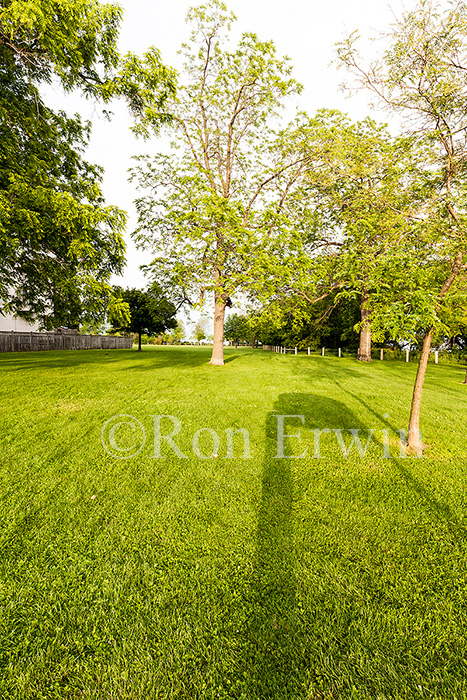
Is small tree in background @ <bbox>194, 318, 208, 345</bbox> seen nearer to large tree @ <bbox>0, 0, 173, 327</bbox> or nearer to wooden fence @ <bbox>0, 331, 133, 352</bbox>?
wooden fence @ <bbox>0, 331, 133, 352</bbox>

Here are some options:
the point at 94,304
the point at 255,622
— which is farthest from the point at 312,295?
the point at 255,622

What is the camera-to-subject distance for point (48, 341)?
102 feet

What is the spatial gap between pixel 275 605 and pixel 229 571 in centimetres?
51

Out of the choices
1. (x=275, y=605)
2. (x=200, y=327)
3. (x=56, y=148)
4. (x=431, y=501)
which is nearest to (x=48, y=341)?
(x=56, y=148)

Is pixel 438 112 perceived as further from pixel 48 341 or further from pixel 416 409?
pixel 48 341

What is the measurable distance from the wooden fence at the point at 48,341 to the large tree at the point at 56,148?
66.6 ft

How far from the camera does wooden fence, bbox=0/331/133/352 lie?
26609 millimetres

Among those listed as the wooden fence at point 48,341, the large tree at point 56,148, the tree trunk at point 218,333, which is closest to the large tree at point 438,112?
the large tree at point 56,148

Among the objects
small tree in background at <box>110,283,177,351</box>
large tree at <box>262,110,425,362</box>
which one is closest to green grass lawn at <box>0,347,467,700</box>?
large tree at <box>262,110,425,362</box>

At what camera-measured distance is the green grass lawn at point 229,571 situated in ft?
6.04

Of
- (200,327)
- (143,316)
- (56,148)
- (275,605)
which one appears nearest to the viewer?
(275,605)

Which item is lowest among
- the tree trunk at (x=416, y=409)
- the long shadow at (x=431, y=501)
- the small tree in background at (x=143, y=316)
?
the long shadow at (x=431, y=501)

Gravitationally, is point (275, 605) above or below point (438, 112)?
below

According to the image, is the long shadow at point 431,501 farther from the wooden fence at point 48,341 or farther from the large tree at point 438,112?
the wooden fence at point 48,341
